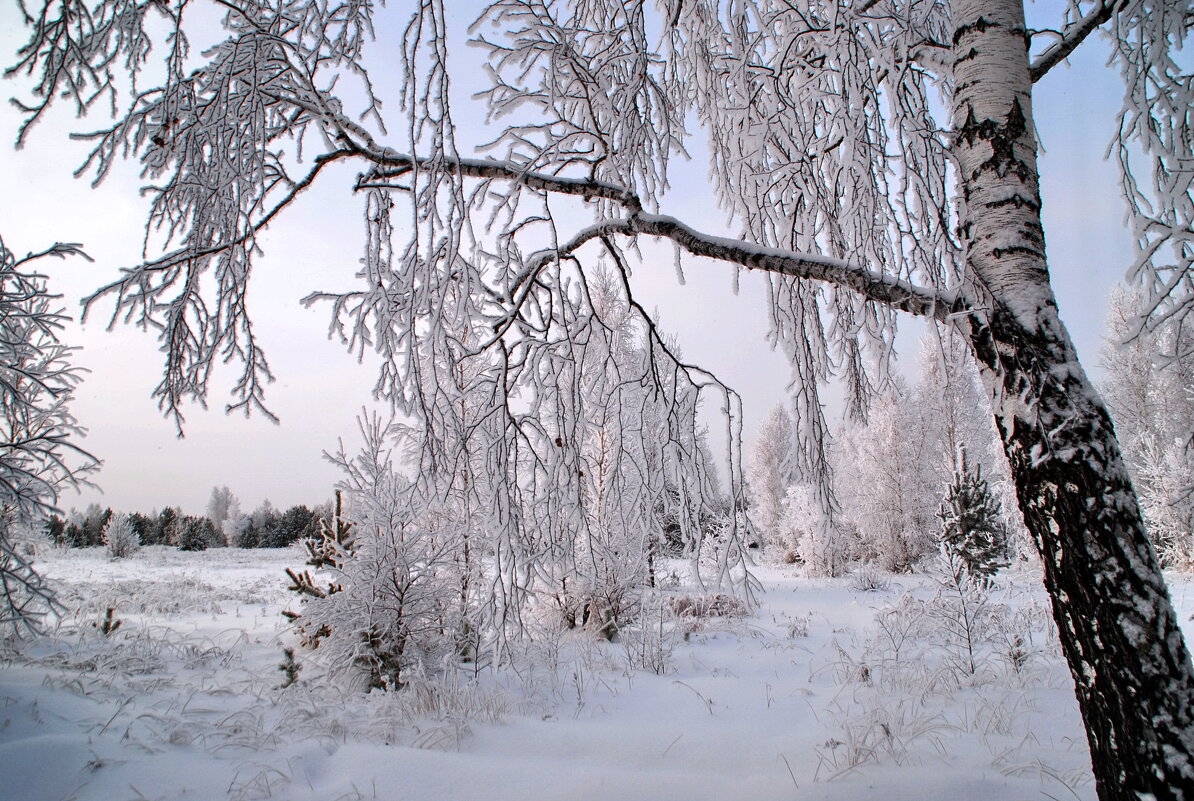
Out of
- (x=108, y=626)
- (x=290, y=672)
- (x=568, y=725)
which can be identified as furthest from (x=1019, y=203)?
(x=108, y=626)

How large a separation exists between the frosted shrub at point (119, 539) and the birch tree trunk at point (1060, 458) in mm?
25724

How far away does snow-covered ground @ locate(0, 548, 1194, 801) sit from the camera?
2.75m

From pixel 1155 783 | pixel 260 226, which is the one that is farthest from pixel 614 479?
pixel 1155 783

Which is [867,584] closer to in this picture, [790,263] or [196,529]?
[790,263]

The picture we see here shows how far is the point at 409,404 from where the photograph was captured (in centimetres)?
202

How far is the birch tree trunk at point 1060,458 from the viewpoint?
58.1 inches

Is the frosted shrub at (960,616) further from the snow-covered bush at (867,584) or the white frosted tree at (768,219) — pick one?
the snow-covered bush at (867,584)

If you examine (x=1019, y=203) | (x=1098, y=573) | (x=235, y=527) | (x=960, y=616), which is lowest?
(x=235, y=527)

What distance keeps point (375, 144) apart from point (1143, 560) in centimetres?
286

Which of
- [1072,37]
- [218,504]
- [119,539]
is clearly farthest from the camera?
[218,504]

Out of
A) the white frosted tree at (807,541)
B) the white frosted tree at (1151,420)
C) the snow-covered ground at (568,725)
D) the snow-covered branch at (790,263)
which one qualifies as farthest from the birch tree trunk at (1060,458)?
the white frosted tree at (1151,420)

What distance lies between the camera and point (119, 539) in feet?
62.5

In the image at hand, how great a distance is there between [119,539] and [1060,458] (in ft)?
85.0

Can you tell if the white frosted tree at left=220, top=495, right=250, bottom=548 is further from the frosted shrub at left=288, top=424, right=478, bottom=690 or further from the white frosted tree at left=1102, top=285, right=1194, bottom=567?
the white frosted tree at left=1102, top=285, right=1194, bottom=567
